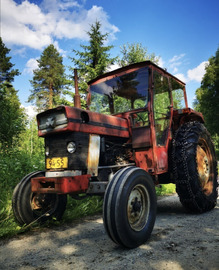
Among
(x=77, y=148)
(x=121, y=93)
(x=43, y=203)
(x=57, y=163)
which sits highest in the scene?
(x=121, y=93)

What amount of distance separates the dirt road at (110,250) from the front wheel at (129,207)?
15 centimetres

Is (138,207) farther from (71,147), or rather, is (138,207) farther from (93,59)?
(93,59)

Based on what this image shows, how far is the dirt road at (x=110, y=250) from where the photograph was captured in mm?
2178

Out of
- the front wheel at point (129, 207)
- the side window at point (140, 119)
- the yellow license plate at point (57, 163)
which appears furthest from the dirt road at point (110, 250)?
the side window at point (140, 119)

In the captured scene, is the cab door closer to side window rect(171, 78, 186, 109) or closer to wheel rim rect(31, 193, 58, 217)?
side window rect(171, 78, 186, 109)

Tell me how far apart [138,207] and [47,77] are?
100ft

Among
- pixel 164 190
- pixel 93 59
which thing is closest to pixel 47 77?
pixel 93 59

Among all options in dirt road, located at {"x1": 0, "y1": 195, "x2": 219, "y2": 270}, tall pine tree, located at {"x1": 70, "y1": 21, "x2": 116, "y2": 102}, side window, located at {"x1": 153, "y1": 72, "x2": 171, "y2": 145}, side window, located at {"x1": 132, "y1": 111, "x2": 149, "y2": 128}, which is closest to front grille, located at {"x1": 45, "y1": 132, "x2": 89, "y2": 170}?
dirt road, located at {"x1": 0, "y1": 195, "x2": 219, "y2": 270}

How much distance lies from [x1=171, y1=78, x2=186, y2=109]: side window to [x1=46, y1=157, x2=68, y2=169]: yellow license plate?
8.61 feet

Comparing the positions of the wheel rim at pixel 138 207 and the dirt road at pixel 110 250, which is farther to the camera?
the wheel rim at pixel 138 207

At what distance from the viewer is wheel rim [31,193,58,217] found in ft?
12.0

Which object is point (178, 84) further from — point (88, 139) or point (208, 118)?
point (208, 118)

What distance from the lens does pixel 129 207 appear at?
2812 millimetres

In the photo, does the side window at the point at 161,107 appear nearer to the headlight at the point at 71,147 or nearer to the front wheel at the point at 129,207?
the front wheel at the point at 129,207
